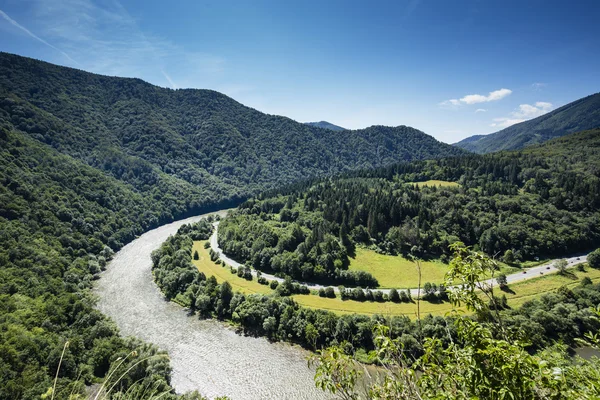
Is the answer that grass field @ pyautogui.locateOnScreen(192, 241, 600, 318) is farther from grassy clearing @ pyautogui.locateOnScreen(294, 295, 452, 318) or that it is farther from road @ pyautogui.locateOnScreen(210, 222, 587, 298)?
road @ pyautogui.locateOnScreen(210, 222, 587, 298)

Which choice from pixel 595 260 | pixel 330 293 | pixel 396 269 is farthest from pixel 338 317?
pixel 595 260

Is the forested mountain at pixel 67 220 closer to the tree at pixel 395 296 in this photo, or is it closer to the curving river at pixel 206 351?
the curving river at pixel 206 351

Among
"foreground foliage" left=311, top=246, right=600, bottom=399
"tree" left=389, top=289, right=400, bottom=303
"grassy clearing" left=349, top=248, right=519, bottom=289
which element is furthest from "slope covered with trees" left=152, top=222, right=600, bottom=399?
"grassy clearing" left=349, top=248, right=519, bottom=289

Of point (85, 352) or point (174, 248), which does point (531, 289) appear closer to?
point (85, 352)

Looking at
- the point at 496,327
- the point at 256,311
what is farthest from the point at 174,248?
the point at 496,327

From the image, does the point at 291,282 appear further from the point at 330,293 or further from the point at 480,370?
the point at 480,370

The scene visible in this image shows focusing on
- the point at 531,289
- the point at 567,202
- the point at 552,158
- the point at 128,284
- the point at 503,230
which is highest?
the point at 552,158

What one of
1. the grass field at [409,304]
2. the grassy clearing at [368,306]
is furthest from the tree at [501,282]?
Result: the grassy clearing at [368,306]
